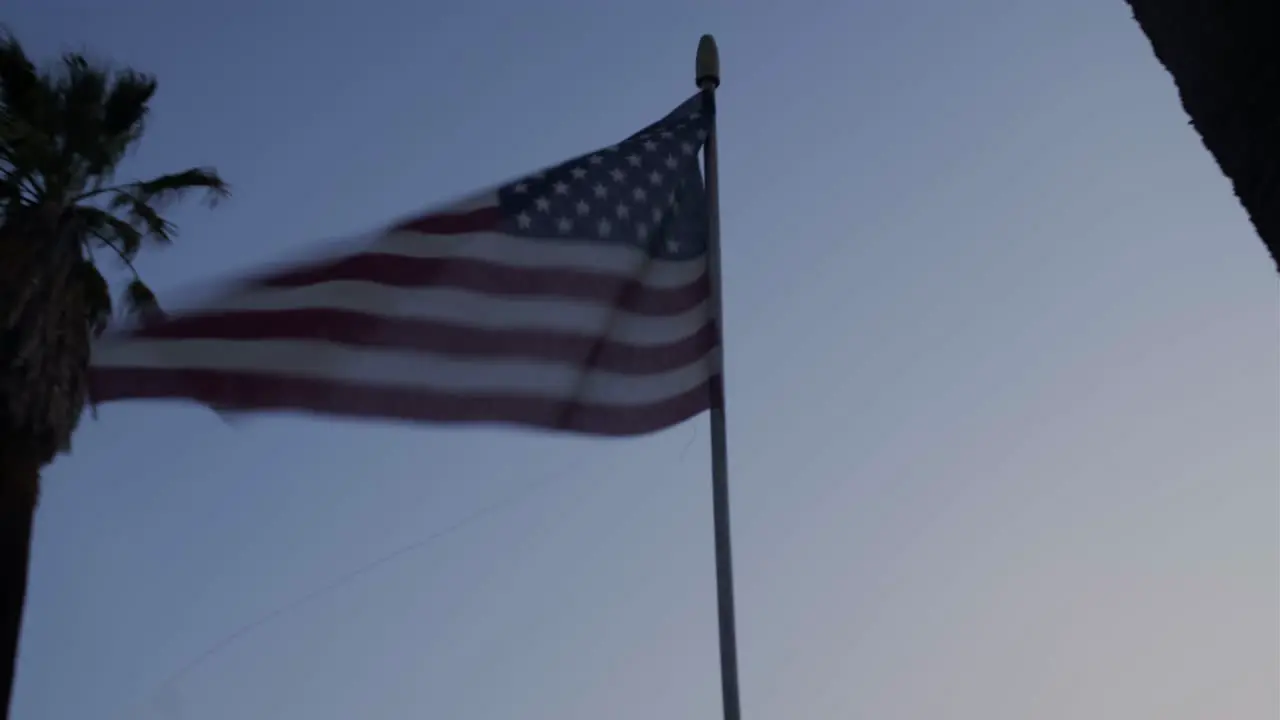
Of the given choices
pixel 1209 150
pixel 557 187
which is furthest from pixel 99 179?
pixel 1209 150

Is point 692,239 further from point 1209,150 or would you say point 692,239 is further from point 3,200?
point 3,200

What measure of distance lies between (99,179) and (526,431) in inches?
446

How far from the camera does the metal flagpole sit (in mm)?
6242

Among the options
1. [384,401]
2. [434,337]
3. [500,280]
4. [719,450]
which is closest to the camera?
[719,450]

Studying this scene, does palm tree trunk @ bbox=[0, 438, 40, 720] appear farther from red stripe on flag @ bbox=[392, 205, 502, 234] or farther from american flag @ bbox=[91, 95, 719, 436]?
red stripe on flag @ bbox=[392, 205, 502, 234]

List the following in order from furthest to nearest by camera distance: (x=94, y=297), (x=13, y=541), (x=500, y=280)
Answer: (x=94, y=297) → (x=13, y=541) → (x=500, y=280)

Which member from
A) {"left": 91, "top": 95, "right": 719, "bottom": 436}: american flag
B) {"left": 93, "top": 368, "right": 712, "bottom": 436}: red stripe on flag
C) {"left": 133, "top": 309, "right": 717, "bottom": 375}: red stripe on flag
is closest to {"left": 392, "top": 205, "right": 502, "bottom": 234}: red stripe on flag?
{"left": 91, "top": 95, "right": 719, "bottom": 436}: american flag

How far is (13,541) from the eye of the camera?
13039 millimetres

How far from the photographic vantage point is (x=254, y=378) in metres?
6.82

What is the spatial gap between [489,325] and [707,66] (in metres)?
2.29

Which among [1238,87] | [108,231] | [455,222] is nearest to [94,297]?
[108,231]

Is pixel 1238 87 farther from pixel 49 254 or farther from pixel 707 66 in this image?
pixel 49 254

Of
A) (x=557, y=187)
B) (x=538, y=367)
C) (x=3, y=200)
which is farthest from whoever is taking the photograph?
(x=3, y=200)

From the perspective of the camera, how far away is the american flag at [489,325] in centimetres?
681
